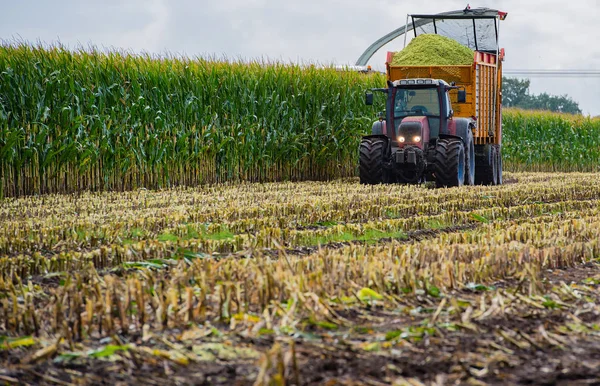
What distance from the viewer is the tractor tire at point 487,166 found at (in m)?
16.6

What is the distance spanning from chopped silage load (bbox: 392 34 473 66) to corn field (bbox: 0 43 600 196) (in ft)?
9.54

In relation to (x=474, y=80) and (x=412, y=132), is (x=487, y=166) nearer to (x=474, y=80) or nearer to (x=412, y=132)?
(x=474, y=80)

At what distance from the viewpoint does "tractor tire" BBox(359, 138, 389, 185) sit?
13.9 m

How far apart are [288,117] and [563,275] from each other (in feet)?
41.9

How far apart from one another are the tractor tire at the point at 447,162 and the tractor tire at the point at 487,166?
3.35 meters

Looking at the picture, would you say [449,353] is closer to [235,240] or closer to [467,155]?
[235,240]

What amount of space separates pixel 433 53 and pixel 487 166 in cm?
304

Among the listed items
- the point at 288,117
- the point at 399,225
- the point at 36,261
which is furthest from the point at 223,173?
the point at 36,261

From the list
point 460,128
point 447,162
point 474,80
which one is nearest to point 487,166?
point 474,80

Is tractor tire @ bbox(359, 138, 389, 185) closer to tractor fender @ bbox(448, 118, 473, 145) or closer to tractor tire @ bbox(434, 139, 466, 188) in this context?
tractor tire @ bbox(434, 139, 466, 188)

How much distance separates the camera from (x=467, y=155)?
14297mm

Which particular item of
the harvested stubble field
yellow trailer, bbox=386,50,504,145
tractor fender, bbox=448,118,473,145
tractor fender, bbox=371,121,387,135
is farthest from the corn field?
the harvested stubble field

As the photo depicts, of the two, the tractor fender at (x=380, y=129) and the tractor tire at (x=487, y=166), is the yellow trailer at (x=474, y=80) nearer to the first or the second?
the tractor tire at (x=487, y=166)

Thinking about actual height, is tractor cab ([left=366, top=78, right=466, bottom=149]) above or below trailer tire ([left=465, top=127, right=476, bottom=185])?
above
